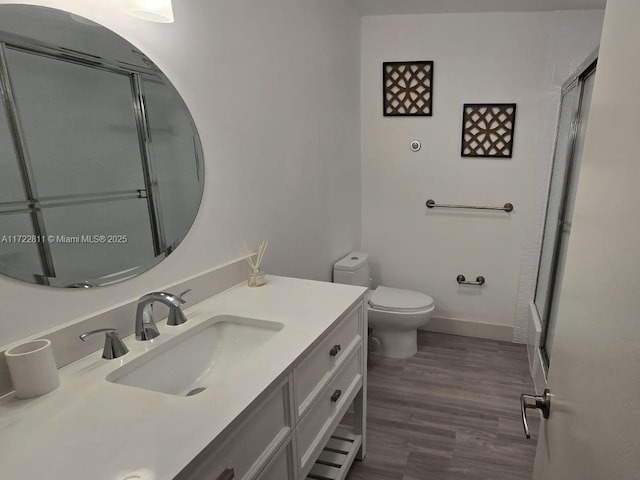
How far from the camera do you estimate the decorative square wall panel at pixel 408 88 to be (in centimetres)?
275

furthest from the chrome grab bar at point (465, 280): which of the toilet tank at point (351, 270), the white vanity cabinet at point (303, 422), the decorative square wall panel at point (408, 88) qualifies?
the white vanity cabinet at point (303, 422)

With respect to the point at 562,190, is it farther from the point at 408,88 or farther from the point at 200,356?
the point at 200,356

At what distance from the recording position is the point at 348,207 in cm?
286

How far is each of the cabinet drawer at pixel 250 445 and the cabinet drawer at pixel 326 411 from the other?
130 millimetres

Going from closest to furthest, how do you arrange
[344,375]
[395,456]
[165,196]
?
1. [165,196]
2. [344,375]
3. [395,456]

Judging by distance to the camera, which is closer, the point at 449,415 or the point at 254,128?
the point at 254,128

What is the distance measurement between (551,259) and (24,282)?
2.57 m

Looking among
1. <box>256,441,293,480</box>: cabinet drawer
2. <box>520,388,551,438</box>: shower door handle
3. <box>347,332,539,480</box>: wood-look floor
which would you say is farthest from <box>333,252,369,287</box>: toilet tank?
<box>520,388,551,438</box>: shower door handle

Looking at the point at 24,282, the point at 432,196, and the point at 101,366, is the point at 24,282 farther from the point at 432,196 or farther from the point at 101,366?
the point at 432,196

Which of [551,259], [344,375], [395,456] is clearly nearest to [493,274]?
[551,259]

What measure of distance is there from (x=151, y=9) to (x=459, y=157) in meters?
2.28

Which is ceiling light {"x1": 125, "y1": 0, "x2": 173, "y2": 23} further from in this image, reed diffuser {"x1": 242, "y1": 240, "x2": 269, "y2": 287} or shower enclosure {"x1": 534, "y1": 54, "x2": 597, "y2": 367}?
shower enclosure {"x1": 534, "y1": 54, "x2": 597, "y2": 367}

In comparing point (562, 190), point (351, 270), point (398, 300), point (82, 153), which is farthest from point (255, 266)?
point (562, 190)

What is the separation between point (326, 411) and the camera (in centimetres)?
134
